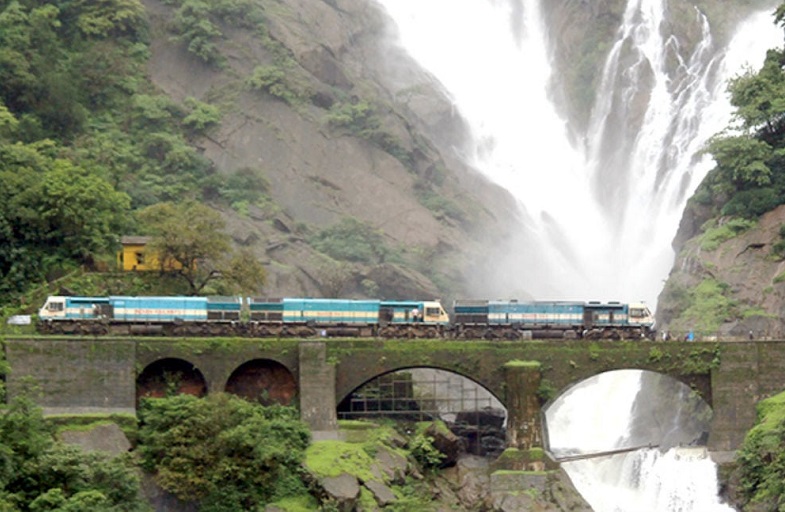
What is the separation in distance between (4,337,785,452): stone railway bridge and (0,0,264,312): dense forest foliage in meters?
9.93

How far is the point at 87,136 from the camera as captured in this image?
118625 mm

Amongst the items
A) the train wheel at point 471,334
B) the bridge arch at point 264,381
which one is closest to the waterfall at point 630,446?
the train wheel at point 471,334

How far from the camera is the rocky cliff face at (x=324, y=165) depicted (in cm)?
11825

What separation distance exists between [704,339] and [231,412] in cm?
2612

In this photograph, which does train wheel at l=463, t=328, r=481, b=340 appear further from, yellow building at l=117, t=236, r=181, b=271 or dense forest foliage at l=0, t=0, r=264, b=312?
yellow building at l=117, t=236, r=181, b=271

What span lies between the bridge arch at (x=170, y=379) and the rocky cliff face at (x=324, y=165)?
20497mm

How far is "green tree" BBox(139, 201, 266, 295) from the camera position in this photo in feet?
334

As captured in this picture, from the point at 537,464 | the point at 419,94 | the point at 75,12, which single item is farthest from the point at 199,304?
the point at 419,94

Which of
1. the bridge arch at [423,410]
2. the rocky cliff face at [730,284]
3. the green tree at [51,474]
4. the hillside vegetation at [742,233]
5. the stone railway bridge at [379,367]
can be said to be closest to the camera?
the green tree at [51,474]

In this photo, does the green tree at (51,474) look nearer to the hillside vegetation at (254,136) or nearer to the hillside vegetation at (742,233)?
the hillside vegetation at (254,136)

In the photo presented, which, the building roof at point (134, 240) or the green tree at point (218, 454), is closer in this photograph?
the green tree at point (218, 454)

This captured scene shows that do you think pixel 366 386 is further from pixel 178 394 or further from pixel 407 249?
pixel 407 249

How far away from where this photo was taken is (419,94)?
14262 centimetres

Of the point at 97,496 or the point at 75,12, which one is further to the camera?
the point at 75,12
